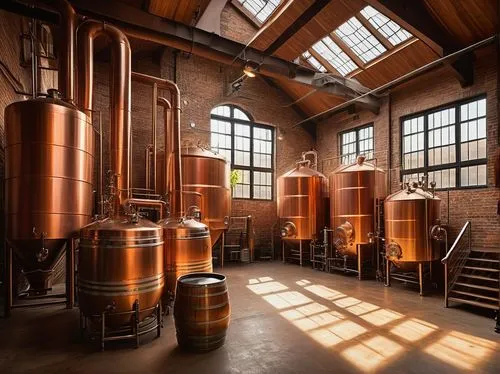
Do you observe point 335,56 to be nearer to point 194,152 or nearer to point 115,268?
point 194,152

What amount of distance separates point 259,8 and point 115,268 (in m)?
10.1

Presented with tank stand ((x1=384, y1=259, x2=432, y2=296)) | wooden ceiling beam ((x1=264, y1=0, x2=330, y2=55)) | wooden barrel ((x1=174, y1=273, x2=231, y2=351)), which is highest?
wooden ceiling beam ((x1=264, y1=0, x2=330, y2=55))

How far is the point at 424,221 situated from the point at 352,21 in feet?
20.1

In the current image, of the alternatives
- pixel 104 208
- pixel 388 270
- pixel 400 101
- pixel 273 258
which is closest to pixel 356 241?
pixel 388 270

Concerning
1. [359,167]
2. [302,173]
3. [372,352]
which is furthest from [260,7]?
[372,352]

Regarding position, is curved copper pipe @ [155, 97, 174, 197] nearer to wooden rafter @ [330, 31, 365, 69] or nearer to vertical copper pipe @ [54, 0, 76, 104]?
vertical copper pipe @ [54, 0, 76, 104]

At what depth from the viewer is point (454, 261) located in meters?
6.39

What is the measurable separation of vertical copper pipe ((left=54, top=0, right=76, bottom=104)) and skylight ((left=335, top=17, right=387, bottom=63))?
286 inches

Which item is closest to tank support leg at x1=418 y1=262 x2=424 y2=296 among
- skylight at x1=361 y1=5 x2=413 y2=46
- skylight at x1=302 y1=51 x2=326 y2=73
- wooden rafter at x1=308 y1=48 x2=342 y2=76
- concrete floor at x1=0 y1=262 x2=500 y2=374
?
concrete floor at x1=0 y1=262 x2=500 y2=374

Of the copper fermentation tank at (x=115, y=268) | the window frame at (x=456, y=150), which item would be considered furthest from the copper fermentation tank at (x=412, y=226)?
the copper fermentation tank at (x=115, y=268)

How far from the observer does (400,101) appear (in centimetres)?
1010

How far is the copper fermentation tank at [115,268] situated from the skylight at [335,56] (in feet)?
29.6

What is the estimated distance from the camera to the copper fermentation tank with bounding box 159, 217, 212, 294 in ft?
16.4

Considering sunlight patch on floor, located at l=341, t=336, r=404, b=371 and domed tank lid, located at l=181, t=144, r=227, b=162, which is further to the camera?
domed tank lid, located at l=181, t=144, r=227, b=162
